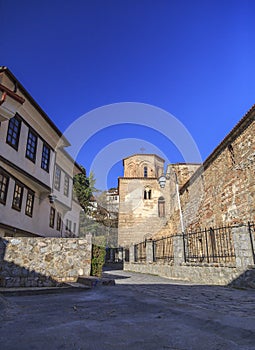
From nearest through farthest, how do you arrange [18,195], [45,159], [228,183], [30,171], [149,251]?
[18,195] → [30,171] → [228,183] → [45,159] → [149,251]

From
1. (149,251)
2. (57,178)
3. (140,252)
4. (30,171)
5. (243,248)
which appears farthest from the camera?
(140,252)

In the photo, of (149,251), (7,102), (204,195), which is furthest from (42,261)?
(204,195)

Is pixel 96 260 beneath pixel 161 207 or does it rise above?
beneath

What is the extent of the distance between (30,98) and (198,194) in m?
12.7

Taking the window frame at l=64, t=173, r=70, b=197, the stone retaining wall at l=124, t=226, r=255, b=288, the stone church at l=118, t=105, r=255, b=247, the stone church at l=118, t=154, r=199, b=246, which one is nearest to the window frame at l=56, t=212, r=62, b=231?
the window frame at l=64, t=173, r=70, b=197

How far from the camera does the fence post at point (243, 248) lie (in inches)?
306

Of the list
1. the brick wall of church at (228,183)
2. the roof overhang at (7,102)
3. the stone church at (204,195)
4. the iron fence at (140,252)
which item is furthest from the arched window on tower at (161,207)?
the roof overhang at (7,102)

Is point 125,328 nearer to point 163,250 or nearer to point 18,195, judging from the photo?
point 18,195

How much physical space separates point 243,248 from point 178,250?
3.80m

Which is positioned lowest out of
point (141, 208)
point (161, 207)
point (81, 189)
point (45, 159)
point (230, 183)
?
point (230, 183)

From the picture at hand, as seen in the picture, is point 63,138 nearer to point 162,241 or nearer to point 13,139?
point 13,139

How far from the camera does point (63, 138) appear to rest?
16078mm

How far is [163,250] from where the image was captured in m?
13.7

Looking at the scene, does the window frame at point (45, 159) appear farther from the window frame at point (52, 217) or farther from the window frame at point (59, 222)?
the window frame at point (59, 222)
